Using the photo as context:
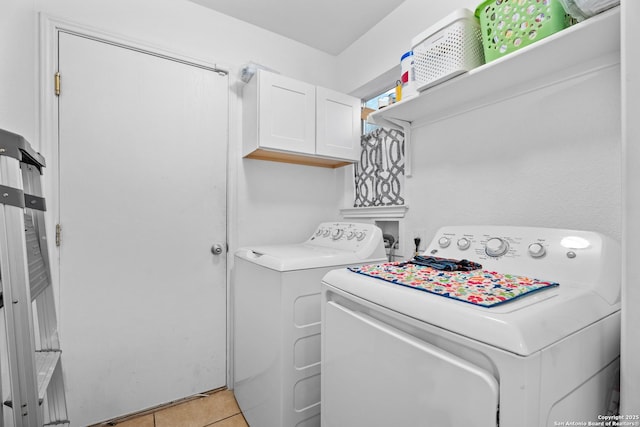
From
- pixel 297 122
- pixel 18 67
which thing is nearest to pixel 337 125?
pixel 297 122

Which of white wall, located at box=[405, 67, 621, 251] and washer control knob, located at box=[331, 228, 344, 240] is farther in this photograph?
washer control knob, located at box=[331, 228, 344, 240]

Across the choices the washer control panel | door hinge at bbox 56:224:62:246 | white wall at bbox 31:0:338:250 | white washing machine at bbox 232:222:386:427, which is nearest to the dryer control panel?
the washer control panel

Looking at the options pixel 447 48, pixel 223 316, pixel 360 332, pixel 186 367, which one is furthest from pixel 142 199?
pixel 447 48

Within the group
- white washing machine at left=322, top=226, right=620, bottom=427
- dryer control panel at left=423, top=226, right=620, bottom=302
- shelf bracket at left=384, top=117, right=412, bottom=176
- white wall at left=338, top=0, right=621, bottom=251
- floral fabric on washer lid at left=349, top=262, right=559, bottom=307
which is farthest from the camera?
shelf bracket at left=384, top=117, right=412, bottom=176

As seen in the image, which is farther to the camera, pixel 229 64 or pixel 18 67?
pixel 229 64

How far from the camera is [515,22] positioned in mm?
1061

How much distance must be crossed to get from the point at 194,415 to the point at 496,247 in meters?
1.96

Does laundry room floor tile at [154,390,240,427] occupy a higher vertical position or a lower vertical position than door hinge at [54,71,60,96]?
lower

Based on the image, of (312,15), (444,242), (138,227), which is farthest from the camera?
(312,15)

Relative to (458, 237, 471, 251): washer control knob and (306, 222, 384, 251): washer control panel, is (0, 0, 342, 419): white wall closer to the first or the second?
(306, 222, 384, 251): washer control panel

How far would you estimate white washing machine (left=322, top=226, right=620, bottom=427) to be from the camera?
582 millimetres

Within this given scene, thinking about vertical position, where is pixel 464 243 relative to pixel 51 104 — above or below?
below

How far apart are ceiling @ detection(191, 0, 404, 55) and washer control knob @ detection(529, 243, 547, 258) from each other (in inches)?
69.8

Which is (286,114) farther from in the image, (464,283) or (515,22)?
(464,283)
